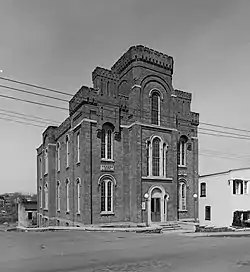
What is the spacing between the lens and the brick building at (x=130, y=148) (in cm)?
2994

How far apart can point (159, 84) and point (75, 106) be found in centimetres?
779

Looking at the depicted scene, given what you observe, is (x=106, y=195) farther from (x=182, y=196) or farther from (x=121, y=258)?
(x=121, y=258)

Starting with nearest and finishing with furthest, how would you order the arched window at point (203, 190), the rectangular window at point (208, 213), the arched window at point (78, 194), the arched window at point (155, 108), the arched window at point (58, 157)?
the arched window at point (78, 194), the arched window at point (155, 108), the arched window at point (58, 157), the rectangular window at point (208, 213), the arched window at point (203, 190)

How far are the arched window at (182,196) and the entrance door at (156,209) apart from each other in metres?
2.94

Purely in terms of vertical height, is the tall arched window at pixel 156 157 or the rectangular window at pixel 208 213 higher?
the tall arched window at pixel 156 157

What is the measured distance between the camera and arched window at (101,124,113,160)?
101 feet

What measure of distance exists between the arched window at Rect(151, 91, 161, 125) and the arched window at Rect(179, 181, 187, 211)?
656 cm

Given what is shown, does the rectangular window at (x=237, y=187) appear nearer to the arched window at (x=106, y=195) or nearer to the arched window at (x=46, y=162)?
the arched window at (x=106, y=195)

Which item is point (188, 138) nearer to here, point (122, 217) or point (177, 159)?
point (177, 159)

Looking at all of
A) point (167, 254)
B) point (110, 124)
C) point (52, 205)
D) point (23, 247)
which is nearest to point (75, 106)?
point (110, 124)

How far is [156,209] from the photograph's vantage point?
31.8 m

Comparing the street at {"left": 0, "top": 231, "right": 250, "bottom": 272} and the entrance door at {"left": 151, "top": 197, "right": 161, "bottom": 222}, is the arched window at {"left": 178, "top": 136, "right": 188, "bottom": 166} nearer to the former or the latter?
the entrance door at {"left": 151, "top": 197, "right": 161, "bottom": 222}

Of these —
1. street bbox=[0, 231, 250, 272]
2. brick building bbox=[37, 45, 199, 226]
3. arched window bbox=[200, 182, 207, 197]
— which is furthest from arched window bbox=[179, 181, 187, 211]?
street bbox=[0, 231, 250, 272]

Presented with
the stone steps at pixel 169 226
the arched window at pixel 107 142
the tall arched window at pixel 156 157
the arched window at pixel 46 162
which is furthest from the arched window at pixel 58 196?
the stone steps at pixel 169 226
